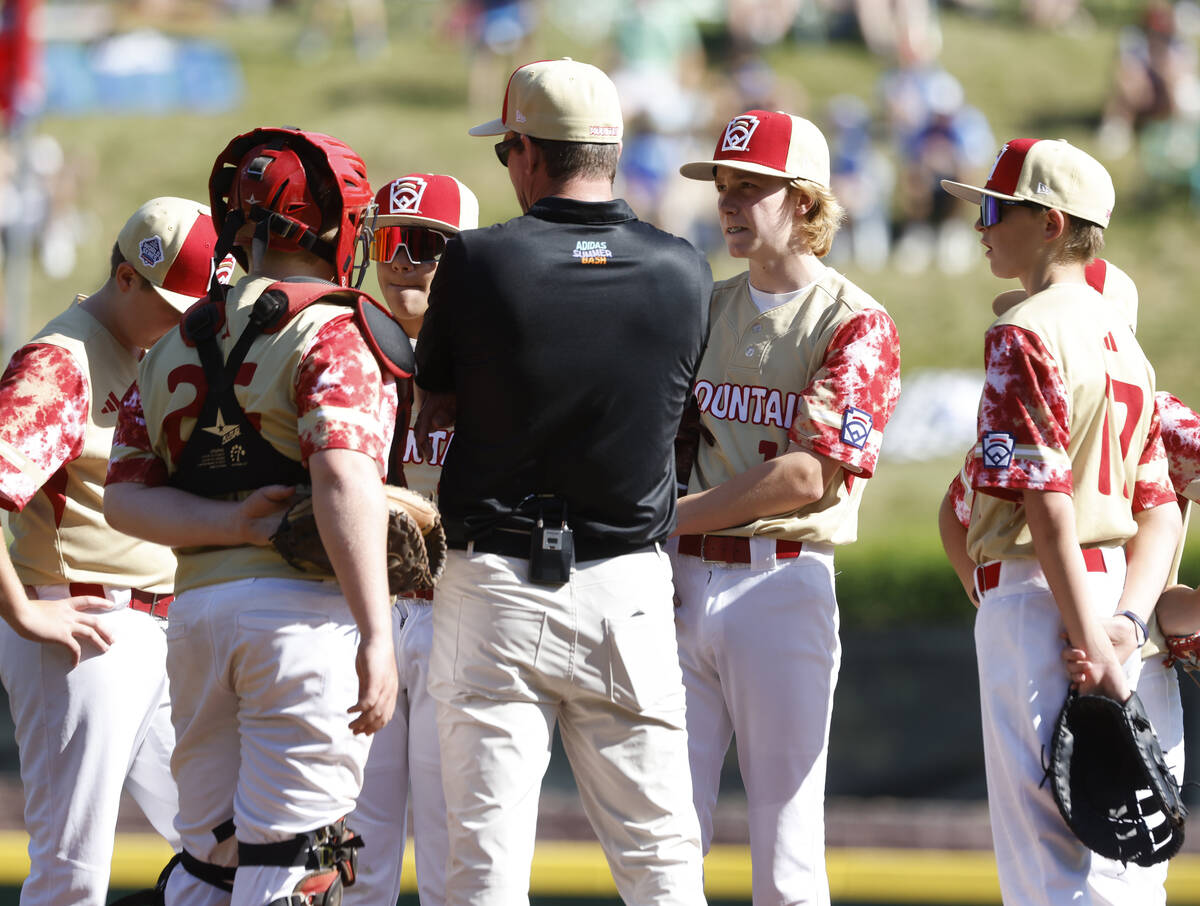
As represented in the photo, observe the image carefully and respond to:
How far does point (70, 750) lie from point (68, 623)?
32 centimetres

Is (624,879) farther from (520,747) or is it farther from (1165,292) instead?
(1165,292)

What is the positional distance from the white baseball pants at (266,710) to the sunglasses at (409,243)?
1433 mm

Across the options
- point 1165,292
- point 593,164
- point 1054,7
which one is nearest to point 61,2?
point 1054,7

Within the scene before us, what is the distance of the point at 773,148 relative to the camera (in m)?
3.69

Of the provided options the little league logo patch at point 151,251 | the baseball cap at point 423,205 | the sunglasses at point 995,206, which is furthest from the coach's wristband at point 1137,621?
the little league logo patch at point 151,251

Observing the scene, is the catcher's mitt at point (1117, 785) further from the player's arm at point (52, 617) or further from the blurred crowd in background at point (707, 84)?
the blurred crowd in background at point (707, 84)

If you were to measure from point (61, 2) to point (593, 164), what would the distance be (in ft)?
39.1

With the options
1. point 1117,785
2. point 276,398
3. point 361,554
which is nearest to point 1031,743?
point 1117,785

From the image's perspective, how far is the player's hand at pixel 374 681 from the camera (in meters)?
2.68

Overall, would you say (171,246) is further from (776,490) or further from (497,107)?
(497,107)

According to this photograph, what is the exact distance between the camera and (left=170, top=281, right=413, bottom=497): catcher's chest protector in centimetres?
285

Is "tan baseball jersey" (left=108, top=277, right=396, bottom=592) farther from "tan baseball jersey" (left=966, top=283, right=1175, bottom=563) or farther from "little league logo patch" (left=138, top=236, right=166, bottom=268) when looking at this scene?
"tan baseball jersey" (left=966, top=283, right=1175, bottom=563)

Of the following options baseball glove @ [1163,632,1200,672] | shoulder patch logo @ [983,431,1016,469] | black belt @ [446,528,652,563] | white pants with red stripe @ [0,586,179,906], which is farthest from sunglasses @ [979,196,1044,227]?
white pants with red stripe @ [0,586,179,906]

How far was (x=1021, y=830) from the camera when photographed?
3.26m
